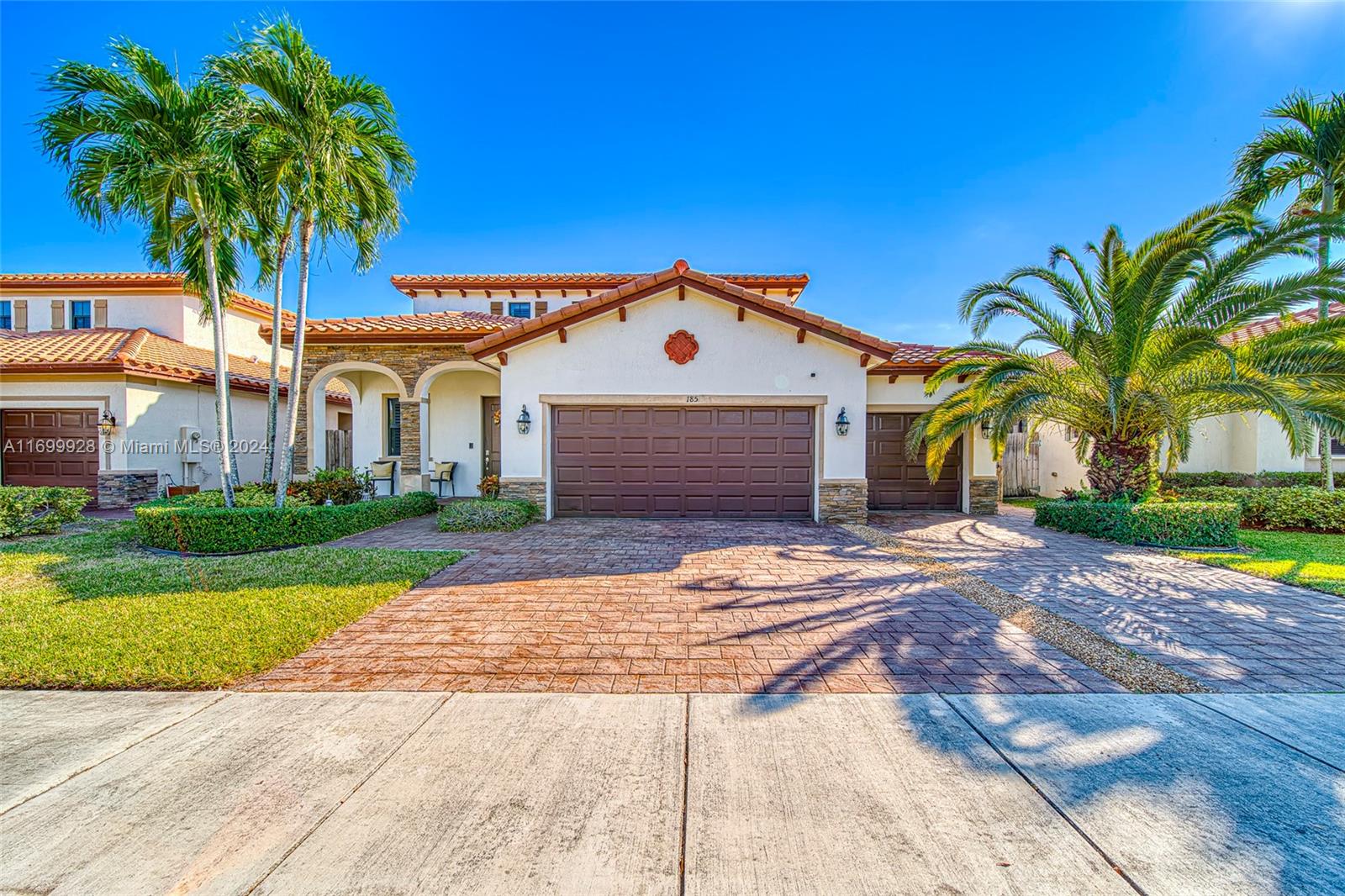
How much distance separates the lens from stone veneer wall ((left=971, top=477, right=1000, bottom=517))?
1351 cm

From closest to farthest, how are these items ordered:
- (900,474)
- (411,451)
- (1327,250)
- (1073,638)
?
(1073,638) < (1327,250) < (900,474) < (411,451)

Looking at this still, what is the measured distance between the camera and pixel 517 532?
34.2ft

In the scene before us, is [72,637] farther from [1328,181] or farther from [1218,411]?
[1328,181]

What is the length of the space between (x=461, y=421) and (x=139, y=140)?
8516mm

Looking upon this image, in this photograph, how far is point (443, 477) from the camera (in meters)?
15.3

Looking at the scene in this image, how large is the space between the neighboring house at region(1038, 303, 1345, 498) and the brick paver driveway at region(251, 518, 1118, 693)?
10.6 metres

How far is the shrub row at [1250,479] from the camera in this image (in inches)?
543

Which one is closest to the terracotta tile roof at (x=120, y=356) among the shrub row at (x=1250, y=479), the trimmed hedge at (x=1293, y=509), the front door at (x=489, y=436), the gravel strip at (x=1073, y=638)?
the front door at (x=489, y=436)

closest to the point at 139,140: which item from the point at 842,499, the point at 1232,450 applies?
the point at 842,499

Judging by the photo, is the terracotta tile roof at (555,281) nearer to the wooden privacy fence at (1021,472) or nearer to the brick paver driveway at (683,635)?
the wooden privacy fence at (1021,472)

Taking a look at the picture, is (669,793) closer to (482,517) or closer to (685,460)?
(482,517)

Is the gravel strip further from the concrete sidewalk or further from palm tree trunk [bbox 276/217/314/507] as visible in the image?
palm tree trunk [bbox 276/217/314/507]

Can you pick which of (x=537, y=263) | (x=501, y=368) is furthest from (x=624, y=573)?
(x=537, y=263)

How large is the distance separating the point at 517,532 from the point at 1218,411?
12937 millimetres
